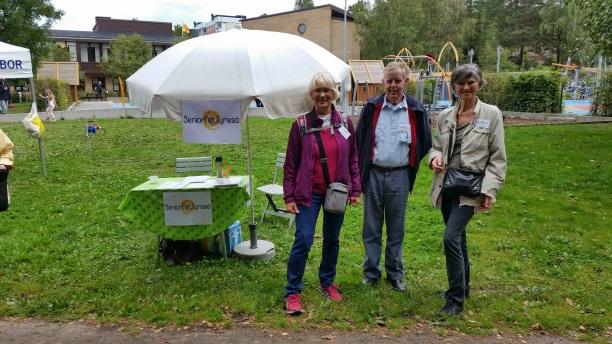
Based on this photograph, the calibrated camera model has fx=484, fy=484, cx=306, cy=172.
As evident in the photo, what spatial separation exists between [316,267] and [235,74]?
7.06 ft

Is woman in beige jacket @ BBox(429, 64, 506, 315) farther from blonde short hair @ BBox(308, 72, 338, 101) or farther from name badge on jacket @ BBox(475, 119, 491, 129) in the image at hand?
→ blonde short hair @ BBox(308, 72, 338, 101)

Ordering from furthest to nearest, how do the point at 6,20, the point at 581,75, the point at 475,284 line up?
the point at 581,75 → the point at 6,20 → the point at 475,284

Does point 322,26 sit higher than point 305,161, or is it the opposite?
point 322,26

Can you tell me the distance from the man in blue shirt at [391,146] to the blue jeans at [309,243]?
383mm

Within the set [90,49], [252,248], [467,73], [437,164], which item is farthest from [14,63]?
[90,49]

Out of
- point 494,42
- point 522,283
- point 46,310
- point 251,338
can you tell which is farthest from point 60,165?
point 494,42

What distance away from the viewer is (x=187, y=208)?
4645 millimetres

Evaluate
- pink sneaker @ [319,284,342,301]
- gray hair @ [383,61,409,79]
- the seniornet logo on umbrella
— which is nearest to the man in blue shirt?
gray hair @ [383,61,409,79]

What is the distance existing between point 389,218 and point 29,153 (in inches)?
422

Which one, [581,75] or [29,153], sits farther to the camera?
[581,75]

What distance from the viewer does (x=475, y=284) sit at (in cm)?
464

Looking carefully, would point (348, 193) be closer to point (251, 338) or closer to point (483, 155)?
point (483, 155)

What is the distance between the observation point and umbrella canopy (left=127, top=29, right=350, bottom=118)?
406 centimetres

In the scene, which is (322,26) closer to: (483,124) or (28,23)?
(28,23)
